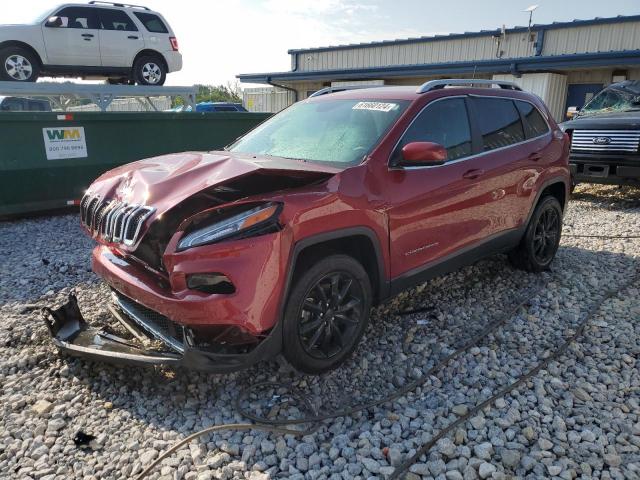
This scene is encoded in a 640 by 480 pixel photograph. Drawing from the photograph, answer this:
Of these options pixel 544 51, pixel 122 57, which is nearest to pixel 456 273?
pixel 122 57

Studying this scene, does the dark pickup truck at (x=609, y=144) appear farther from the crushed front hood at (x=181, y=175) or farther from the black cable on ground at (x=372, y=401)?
the crushed front hood at (x=181, y=175)

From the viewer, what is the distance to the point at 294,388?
3211 mm

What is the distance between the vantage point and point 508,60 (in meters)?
18.1

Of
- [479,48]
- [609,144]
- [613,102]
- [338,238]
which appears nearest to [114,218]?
[338,238]

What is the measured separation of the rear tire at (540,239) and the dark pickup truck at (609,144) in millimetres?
3991

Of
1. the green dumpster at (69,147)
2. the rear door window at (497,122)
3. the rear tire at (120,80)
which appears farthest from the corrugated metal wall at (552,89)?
the rear door window at (497,122)

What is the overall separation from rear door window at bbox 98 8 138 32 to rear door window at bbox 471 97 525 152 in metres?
8.07

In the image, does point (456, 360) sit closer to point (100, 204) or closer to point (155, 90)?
point (100, 204)

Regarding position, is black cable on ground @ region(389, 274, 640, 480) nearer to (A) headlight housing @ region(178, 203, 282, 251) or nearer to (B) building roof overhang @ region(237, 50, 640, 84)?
(A) headlight housing @ region(178, 203, 282, 251)

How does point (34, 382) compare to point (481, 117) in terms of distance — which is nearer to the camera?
point (34, 382)

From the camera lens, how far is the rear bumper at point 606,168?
8344 millimetres

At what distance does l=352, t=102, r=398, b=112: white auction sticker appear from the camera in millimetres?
3797

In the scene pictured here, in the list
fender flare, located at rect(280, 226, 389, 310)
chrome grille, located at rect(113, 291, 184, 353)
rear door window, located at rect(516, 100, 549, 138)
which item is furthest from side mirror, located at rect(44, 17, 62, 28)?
fender flare, located at rect(280, 226, 389, 310)

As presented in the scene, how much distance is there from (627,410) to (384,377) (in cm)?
145
